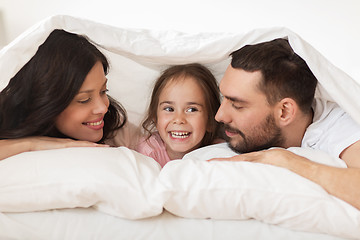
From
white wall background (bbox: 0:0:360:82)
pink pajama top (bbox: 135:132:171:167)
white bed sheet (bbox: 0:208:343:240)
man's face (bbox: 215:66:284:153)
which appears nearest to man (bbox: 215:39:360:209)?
man's face (bbox: 215:66:284:153)

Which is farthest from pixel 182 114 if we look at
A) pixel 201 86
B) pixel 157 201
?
pixel 157 201

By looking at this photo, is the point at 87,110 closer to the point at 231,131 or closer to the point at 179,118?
the point at 179,118

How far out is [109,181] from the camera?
102cm

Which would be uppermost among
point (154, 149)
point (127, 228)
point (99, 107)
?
point (99, 107)

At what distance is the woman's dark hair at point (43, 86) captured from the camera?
1352mm

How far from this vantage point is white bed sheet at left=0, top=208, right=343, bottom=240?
3.31 feet

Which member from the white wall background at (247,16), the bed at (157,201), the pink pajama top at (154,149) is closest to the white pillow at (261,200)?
the bed at (157,201)

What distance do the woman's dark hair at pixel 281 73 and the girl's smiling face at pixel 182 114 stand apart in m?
0.26

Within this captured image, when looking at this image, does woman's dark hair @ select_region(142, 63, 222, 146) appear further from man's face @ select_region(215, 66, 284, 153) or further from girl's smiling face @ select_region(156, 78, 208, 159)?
man's face @ select_region(215, 66, 284, 153)

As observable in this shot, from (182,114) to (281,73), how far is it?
1.32 ft

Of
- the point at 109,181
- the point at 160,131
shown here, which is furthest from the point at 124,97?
the point at 109,181

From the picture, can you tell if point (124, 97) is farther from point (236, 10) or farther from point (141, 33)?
point (236, 10)

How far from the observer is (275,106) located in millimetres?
1435

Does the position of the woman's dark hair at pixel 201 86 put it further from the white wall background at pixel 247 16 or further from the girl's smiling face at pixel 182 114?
the white wall background at pixel 247 16
